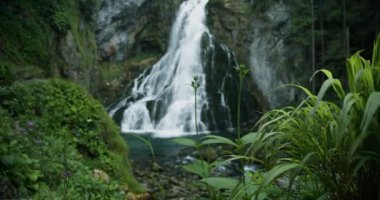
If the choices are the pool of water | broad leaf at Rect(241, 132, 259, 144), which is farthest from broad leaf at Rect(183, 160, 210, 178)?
the pool of water

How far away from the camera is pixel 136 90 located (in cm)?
1939

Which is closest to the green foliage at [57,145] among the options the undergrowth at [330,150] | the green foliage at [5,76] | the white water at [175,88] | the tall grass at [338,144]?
the green foliage at [5,76]

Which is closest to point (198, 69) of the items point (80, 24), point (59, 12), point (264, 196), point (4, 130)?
point (80, 24)

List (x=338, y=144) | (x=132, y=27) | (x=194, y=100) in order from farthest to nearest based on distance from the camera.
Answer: (x=132, y=27) → (x=194, y=100) → (x=338, y=144)

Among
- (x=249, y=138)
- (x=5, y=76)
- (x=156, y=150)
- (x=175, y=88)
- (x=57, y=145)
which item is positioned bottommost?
(x=156, y=150)

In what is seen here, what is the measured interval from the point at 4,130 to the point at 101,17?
19302mm

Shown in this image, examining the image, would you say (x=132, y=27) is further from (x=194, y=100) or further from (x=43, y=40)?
(x=43, y=40)

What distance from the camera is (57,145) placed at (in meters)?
4.02

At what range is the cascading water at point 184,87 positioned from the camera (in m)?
17.0

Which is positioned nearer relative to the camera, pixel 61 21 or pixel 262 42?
pixel 61 21

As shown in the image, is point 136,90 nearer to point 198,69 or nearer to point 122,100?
point 122,100

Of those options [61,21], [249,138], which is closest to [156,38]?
[61,21]

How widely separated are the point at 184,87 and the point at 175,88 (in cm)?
41

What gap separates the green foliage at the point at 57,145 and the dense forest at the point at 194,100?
2 centimetres
